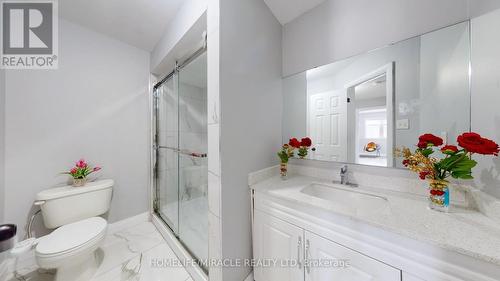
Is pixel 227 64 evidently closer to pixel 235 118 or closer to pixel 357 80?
pixel 235 118

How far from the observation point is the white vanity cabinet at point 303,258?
0.68 m

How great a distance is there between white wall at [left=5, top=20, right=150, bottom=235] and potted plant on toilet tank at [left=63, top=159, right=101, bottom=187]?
0.11m

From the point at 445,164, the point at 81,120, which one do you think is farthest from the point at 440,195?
the point at 81,120

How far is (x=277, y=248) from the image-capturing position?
989mm

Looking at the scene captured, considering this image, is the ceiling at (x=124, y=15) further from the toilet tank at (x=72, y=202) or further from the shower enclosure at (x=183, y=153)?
the toilet tank at (x=72, y=202)

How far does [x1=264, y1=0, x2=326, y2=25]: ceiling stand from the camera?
1.30 m

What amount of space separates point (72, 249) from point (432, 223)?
1993 mm

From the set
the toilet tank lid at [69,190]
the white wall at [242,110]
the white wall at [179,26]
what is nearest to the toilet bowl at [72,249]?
the toilet tank lid at [69,190]

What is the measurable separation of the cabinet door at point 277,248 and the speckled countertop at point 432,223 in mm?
195

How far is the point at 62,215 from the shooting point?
134cm

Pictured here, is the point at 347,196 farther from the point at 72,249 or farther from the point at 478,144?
the point at 72,249

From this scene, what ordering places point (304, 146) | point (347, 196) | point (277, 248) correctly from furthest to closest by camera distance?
point (304, 146) → point (347, 196) → point (277, 248)

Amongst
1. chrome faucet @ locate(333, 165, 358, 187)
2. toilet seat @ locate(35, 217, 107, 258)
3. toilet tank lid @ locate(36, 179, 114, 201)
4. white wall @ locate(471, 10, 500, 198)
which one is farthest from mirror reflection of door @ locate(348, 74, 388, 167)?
toilet tank lid @ locate(36, 179, 114, 201)

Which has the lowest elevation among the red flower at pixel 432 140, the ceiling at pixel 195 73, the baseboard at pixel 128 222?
the baseboard at pixel 128 222
